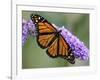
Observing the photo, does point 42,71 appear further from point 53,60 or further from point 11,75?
point 11,75

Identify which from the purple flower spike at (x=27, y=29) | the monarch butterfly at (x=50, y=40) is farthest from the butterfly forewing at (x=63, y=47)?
the purple flower spike at (x=27, y=29)

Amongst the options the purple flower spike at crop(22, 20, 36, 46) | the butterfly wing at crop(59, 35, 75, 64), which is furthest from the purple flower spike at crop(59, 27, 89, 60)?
the purple flower spike at crop(22, 20, 36, 46)

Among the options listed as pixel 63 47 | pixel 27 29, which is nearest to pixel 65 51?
pixel 63 47

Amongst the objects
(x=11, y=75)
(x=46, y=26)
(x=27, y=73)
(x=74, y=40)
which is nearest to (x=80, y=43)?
(x=74, y=40)

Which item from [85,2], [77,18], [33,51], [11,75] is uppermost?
[85,2]

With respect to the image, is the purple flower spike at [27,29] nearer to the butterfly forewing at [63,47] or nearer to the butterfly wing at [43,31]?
the butterfly wing at [43,31]

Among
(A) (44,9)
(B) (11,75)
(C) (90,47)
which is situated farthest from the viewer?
(C) (90,47)

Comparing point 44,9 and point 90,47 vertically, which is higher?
point 44,9

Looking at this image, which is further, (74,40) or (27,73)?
(74,40)

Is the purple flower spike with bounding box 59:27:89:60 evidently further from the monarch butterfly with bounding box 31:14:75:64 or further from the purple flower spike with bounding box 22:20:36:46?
the purple flower spike with bounding box 22:20:36:46
